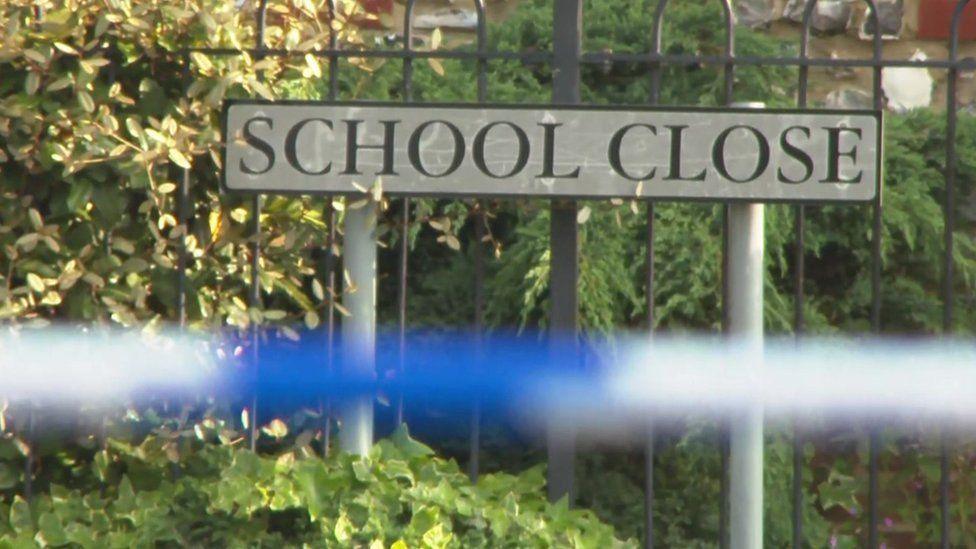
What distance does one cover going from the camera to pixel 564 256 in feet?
12.3

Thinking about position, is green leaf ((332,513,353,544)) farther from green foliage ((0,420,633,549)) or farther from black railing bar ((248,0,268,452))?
black railing bar ((248,0,268,452))

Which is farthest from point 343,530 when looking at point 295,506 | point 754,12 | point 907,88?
point 907,88

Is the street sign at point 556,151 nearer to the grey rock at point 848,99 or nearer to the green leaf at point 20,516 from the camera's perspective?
Result: the green leaf at point 20,516

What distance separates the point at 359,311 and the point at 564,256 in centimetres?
50

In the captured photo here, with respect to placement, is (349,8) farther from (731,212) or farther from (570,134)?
(731,212)

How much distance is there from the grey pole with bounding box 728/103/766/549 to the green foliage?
1.54 feet

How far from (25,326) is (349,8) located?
1060 millimetres

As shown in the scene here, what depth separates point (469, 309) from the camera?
15.5ft

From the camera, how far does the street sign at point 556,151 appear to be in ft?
12.0

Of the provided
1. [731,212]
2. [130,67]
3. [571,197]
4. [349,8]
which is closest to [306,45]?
[349,8]

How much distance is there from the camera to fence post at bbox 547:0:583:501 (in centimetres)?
372

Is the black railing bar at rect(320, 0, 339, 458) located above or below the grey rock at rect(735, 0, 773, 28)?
below

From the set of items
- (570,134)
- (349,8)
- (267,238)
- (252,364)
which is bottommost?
(252,364)

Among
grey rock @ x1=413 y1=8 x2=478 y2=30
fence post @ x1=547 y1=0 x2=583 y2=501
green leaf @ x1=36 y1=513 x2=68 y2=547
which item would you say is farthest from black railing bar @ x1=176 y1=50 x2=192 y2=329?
grey rock @ x1=413 y1=8 x2=478 y2=30
